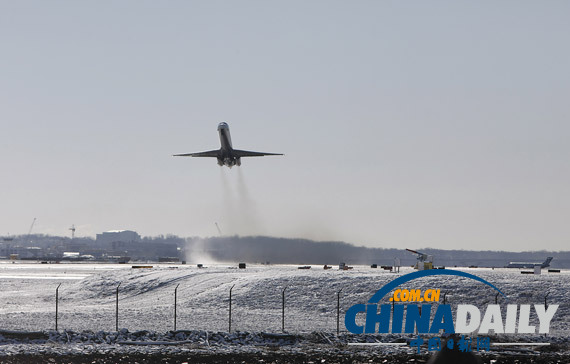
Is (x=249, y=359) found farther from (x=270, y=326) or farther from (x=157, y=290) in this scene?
(x=157, y=290)

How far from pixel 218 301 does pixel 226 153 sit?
3577 cm

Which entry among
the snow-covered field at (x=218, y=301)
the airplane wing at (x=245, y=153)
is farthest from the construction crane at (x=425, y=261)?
the airplane wing at (x=245, y=153)

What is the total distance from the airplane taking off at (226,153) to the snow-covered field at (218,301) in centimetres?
1921

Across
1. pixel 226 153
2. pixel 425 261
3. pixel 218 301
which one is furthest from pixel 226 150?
pixel 218 301

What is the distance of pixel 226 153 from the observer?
9106 cm

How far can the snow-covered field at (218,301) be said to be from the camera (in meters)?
40.0

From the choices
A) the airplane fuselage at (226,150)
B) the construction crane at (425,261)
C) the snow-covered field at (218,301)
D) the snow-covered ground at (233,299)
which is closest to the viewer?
the snow-covered field at (218,301)

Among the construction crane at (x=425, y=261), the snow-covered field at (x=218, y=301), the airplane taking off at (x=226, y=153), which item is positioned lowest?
the snow-covered field at (x=218, y=301)

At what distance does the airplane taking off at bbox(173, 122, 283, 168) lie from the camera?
8938cm

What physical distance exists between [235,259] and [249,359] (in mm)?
110438

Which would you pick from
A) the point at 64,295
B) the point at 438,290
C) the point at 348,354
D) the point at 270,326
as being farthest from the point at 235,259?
the point at 348,354

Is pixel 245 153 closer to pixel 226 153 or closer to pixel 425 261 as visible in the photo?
pixel 226 153

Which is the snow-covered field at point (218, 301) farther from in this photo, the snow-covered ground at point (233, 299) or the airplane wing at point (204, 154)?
Answer: the airplane wing at point (204, 154)

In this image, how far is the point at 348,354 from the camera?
33.2 m
